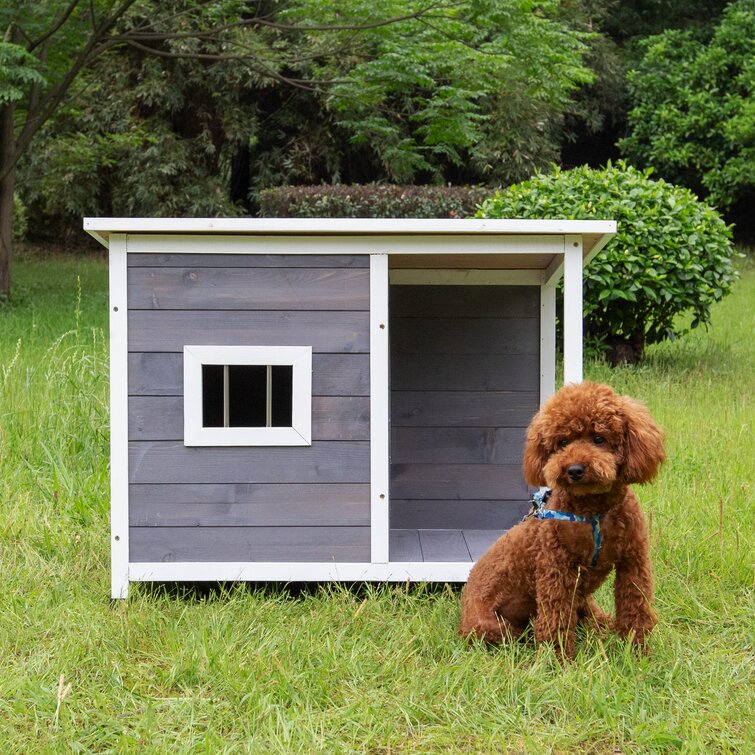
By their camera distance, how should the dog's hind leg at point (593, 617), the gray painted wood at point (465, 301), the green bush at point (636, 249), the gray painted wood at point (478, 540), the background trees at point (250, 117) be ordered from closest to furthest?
1. the dog's hind leg at point (593, 617)
2. the gray painted wood at point (478, 540)
3. the gray painted wood at point (465, 301)
4. the green bush at point (636, 249)
5. the background trees at point (250, 117)

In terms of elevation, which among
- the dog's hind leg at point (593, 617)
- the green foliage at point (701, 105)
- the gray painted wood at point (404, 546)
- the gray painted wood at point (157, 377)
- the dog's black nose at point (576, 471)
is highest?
the green foliage at point (701, 105)

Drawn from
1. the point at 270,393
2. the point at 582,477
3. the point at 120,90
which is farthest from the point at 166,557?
the point at 120,90

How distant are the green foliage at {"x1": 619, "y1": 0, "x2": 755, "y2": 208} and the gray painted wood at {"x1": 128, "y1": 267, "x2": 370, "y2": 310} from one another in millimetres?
15387

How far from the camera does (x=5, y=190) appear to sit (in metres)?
11.0

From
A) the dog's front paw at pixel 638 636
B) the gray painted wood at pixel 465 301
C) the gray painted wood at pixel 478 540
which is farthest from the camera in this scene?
the gray painted wood at pixel 465 301

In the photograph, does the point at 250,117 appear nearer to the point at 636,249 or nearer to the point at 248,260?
the point at 636,249

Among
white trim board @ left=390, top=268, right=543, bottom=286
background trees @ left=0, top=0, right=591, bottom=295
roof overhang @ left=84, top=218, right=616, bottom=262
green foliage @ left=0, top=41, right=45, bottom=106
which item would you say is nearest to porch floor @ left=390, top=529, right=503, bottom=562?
white trim board @ left=390, top=268, right=543, bottom=286

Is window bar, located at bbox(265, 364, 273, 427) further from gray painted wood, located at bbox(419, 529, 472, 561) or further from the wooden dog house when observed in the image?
gray painted wood, located at bbox(419, 529, 472, 561)

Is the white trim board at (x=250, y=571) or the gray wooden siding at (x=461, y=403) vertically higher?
the gray wooden siding at (x=461, y=403)

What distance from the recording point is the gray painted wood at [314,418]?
3.15m

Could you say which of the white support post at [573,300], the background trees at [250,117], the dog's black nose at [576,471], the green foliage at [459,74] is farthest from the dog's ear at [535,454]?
the background trees at [250,117]

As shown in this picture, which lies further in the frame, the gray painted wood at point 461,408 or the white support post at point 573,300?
the gray painted wood at point 461,408

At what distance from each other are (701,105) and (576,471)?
17.2 meters

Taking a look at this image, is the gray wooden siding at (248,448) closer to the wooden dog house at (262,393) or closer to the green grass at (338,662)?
the wooden dog house at (262,393)
